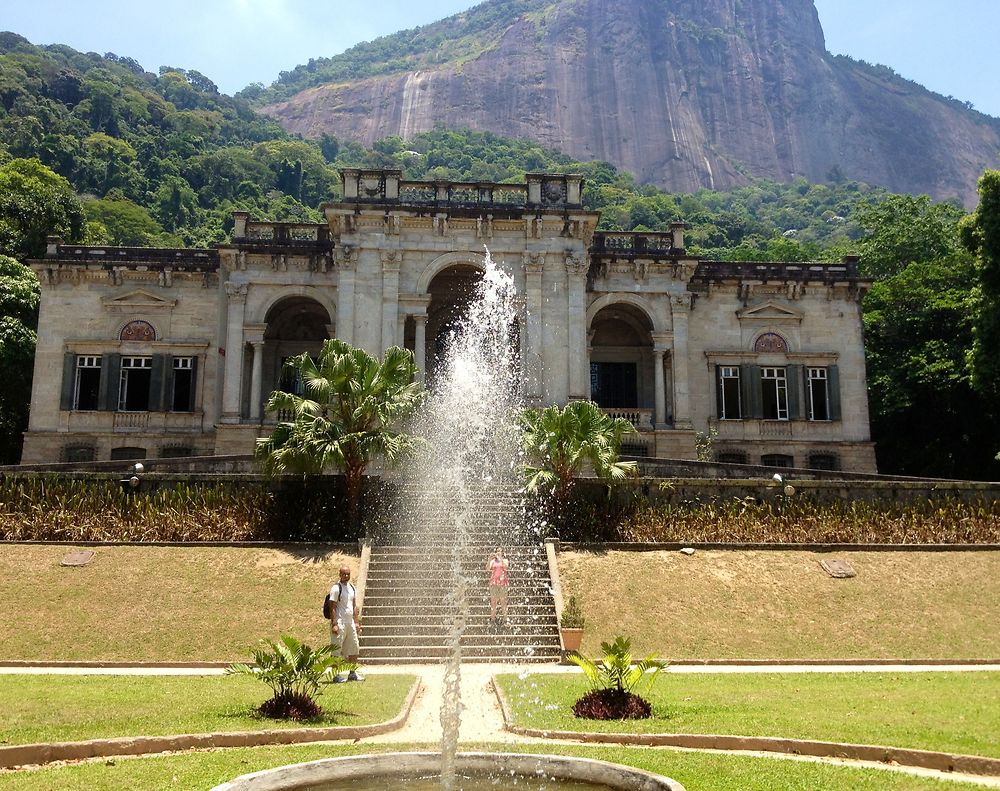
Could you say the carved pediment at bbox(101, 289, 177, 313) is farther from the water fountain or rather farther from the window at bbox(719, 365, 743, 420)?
the window at bbox(719, 365, 743, 420)

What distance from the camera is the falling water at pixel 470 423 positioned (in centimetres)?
2495

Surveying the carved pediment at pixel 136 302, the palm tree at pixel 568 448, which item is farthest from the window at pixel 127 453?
the palm tree at pixel 568 448

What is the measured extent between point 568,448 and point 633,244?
1544 cm

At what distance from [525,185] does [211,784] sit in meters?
28.5

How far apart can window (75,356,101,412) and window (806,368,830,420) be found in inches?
1155

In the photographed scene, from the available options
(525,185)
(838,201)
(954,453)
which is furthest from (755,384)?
(838,201)

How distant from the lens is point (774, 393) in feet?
126

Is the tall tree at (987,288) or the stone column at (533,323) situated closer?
the tall tree at (987,288)

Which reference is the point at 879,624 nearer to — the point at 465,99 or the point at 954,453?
the point at 954,453

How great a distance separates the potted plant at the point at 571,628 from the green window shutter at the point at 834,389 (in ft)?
74.1

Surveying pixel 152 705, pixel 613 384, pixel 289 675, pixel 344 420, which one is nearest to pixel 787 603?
pixel 344 420

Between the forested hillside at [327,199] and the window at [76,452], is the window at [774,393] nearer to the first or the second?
the forested hillside at [327,199]

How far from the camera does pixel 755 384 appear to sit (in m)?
38.0

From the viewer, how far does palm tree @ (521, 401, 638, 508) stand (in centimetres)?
2450
